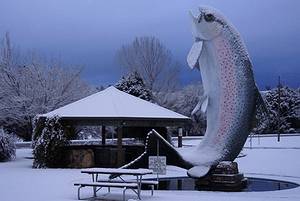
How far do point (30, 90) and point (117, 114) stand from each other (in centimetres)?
1372

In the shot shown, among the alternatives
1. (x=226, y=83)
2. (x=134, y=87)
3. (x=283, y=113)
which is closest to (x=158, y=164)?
(x=226, y=83)

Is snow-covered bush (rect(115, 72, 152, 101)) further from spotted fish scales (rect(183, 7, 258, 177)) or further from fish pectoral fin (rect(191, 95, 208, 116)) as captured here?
spotted fish scales (rect(183, 7, 258, 177))

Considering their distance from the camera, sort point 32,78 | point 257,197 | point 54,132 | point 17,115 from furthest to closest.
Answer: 1. point 32,78
2. point 17,115
3. point 54,132
4. point 257,197

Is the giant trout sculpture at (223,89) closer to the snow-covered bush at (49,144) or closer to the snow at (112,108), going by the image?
the snow at (112,108)

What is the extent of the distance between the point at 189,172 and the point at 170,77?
40765 mm

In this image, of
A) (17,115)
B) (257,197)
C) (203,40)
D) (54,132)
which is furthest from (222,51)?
(17,115)

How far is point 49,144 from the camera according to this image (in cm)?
2286

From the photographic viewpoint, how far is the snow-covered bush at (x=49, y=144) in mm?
22797

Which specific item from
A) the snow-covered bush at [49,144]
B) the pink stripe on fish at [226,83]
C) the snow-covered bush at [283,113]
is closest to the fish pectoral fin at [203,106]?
the pink stripe on fish at [226,83]

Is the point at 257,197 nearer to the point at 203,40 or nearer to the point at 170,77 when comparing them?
the point at 203,40

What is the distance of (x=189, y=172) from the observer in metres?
15.8

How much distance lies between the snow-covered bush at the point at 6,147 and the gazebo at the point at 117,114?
346 cm

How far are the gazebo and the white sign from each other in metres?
7.57

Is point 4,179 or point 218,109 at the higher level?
point 218,109
